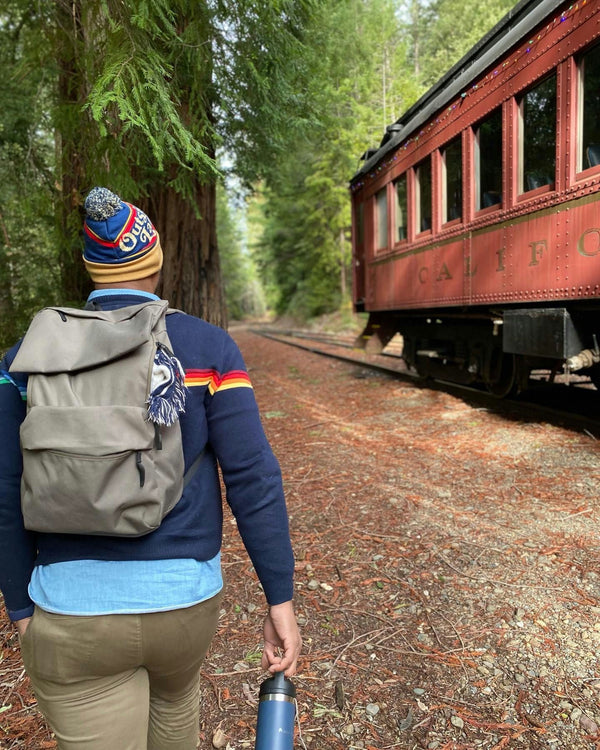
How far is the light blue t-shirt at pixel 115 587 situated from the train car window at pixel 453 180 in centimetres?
668

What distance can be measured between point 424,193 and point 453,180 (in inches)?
34.7

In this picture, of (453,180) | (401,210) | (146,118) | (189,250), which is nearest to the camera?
(146,118)

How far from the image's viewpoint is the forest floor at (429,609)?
7.15ft

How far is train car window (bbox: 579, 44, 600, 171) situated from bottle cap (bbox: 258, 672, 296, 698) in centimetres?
491

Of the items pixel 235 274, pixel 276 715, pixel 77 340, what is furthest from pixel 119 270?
pixel 235 274

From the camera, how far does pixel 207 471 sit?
141cm

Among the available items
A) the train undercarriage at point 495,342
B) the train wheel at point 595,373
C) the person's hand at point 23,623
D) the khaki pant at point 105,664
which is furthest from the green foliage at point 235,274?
the khaki pant at point 105,664

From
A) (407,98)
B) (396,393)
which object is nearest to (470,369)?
(396,393)

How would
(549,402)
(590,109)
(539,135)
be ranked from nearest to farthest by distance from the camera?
(590,109) → (539,135) → (549,402)

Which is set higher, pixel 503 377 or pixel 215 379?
pixel 215 379

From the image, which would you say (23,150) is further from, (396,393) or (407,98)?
(407,98)

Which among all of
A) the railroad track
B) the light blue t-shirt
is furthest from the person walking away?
the railroad track

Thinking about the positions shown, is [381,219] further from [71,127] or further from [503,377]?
[71,127]

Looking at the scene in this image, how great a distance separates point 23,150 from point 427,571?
7640mm
